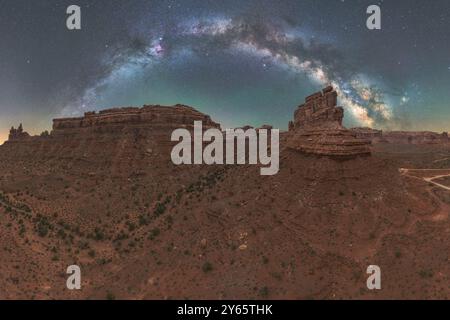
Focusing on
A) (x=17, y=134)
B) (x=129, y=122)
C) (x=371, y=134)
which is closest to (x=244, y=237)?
(x=129, y=122)

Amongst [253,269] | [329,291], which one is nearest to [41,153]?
[253,269]

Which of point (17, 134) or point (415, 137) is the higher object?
point (415, 137)

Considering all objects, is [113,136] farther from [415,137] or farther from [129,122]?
[415,137]

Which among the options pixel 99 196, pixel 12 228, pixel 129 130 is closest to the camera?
pixel 12 228

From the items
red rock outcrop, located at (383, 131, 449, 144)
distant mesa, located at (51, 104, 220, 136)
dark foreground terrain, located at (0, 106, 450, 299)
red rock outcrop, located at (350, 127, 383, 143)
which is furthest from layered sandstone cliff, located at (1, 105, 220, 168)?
red rock outcrop, located at (383, 131, 449, 144)

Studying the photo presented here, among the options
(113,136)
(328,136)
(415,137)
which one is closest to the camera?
(328,136)

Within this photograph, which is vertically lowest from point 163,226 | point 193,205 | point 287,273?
point 287,273

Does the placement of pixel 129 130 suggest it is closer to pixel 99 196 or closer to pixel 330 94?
pixel 99 196

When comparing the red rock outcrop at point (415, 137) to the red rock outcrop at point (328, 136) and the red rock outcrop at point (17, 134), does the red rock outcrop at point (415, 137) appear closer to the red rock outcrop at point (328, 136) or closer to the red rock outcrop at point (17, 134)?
the red rock outcrop at point (328, 136)

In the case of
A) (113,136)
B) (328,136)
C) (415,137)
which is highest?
(415,137)
